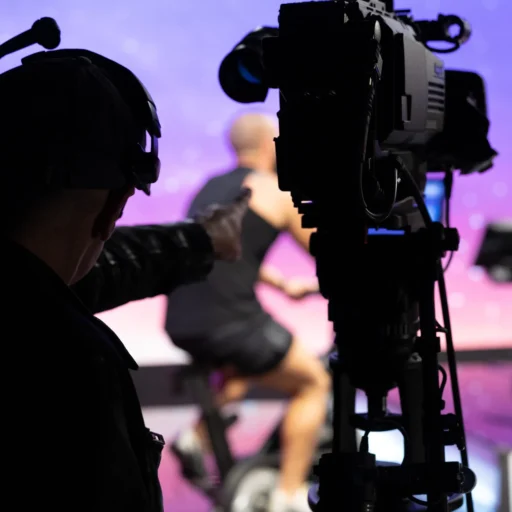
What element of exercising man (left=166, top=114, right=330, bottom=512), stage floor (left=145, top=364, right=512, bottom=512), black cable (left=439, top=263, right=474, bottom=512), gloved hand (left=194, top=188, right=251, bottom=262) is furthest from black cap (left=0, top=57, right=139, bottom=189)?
stage floor (left=145, top=364, right=512, bottom=512)

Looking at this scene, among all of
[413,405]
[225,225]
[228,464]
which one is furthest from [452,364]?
[228,464]

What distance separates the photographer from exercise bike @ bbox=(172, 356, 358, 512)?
2.36m

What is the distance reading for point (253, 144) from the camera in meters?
2.46

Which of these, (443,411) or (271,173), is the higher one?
(271,173)

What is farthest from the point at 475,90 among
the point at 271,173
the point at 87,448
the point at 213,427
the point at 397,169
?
the point at 213,427

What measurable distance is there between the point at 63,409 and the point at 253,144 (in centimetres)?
197

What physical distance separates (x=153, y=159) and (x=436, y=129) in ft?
1.33

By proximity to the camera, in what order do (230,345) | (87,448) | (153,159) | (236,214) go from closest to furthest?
(87,448)
(153,159)
(236,214)
(230,345)

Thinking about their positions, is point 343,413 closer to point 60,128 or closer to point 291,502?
point 60,128

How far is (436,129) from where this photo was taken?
0.93 metres

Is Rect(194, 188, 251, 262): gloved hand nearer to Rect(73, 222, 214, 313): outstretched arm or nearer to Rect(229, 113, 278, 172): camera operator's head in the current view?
Rect(73, 222, 214, 313): outstretched arm

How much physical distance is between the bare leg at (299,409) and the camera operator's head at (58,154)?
70.2 inches

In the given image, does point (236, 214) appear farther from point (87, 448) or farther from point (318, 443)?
point (318, 443)

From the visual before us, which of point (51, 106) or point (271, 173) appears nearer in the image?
point (51, 106)
